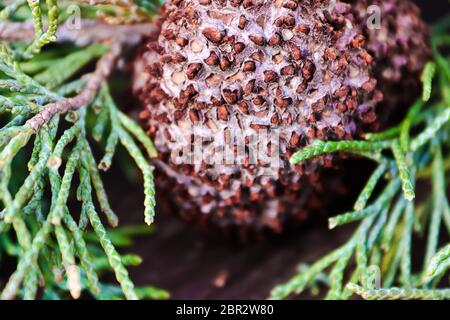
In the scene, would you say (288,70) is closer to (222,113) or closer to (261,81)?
(261,81)

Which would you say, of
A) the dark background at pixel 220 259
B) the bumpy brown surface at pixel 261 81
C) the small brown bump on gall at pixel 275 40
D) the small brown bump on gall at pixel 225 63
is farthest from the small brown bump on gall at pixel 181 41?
the dark background at pixel 220 259

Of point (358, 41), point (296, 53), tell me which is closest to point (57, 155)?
point (296, 53)

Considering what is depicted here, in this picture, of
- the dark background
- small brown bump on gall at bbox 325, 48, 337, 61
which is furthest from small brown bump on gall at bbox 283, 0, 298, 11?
the dark background

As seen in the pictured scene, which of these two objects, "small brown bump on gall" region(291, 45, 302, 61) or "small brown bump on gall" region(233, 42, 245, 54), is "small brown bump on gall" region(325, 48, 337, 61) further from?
"small brown bump on gall" region(233, 42, 245, 54)

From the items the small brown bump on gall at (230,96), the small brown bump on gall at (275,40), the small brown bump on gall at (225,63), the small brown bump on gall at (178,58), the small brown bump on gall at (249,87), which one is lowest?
the small brown bump on gall at (230,96)

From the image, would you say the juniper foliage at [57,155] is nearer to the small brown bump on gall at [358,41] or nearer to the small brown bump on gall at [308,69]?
the small brown bump on gall at [308,69]

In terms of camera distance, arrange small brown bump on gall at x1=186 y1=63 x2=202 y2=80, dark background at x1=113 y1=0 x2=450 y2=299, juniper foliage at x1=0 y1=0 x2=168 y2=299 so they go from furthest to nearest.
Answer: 1. dark background at x1=113 y1=0 x2=450 y2=299
2. small brown bump on gall at x1=186 y1=63 x2=202 y2=80
3. juniper foliage at x1=0 y1=0 x2=168 y2=299
